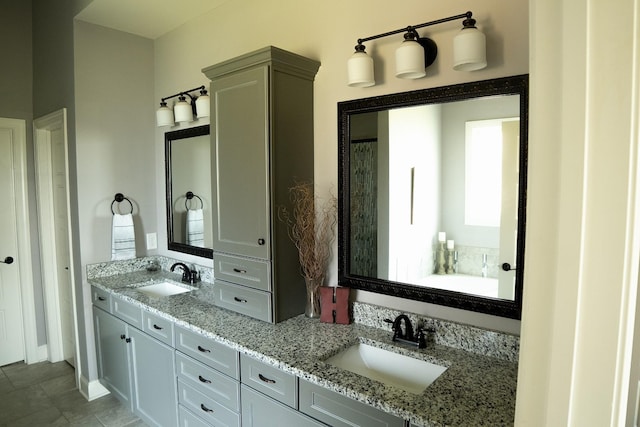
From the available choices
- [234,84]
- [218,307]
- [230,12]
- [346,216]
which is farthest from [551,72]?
[230,12]

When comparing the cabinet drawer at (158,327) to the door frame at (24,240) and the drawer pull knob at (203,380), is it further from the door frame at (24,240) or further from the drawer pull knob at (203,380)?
the door frame at (24,240)

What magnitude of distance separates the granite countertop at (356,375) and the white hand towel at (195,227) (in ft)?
1.88

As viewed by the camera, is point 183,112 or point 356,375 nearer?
point 356,375

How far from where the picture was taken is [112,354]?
2.89m

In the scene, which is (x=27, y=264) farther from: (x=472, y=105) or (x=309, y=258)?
(x=472, y=105)

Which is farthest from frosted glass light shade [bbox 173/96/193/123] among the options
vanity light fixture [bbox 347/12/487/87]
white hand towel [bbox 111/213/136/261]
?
vanity light fixture [bbox 347/12/487/87]

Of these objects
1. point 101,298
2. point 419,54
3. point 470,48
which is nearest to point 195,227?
point 101,298

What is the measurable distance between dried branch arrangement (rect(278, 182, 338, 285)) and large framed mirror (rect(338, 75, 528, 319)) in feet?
0.29

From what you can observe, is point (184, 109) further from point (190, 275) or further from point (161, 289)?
point (161, 289)

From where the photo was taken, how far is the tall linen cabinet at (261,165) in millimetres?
2014

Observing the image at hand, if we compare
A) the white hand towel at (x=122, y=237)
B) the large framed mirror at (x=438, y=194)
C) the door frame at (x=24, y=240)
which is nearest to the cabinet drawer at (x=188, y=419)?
the large framed mirror at (x=438, y=194)

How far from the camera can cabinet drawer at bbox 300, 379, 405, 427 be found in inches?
54.6

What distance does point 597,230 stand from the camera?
43 centimetres

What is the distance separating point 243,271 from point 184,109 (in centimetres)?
137
